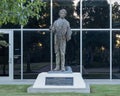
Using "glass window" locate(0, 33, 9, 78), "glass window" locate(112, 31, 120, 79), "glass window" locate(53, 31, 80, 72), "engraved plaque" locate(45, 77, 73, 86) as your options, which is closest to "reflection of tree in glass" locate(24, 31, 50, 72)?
"glass window" locate(53, 31, 80, 72)

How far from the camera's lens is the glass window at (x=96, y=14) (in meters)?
22.2

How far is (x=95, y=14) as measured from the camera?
22.2 metres

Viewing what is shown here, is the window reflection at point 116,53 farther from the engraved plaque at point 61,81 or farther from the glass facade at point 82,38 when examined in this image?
the engraved plaque at point 61,81

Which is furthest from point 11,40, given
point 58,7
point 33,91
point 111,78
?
point 33,91

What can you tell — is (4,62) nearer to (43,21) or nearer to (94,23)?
(43,21)

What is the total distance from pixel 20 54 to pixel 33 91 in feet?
23.2

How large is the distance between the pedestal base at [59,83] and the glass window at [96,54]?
582 cm

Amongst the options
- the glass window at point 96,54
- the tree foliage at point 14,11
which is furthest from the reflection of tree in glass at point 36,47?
the tree foliage at point 14,11

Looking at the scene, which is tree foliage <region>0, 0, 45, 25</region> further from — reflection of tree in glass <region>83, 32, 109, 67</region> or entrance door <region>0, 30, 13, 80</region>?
entrance door <region>0, 30, 13, 80</region>

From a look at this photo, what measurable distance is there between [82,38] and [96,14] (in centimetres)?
147

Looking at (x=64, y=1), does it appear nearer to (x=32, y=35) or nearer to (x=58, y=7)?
(x=58, y=7)

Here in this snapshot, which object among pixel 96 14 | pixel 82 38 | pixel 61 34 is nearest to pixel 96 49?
pixel 82 38

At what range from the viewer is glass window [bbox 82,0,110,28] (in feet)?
72.7

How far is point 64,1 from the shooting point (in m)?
22.2
